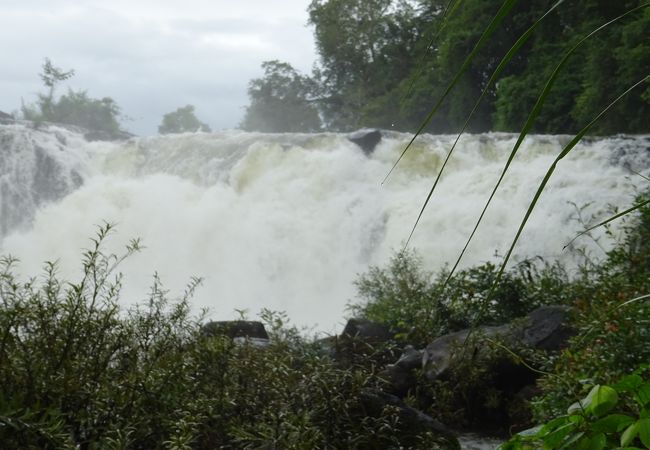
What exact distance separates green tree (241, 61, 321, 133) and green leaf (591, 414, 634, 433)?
137 ft

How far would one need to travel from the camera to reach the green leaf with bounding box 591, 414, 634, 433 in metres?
1.11

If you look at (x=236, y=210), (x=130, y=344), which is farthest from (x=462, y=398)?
(x=236, y=210)

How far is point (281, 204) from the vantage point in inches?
663

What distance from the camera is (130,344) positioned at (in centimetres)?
341

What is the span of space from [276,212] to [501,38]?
38.0 ft

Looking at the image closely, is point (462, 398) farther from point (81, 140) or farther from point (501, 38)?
point (501, 38)

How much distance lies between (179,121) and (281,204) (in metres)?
61.8

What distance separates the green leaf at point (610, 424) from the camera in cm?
111

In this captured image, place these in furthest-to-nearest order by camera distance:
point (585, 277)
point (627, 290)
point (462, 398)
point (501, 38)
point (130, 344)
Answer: point (501, 38) < point (585, 277) < point (462, 398) < point (627, 290) < point (130, 344)

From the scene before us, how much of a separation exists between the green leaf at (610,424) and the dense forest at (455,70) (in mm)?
630

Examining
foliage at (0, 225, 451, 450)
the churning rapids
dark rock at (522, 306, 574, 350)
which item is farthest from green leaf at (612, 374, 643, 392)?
the churning rapids

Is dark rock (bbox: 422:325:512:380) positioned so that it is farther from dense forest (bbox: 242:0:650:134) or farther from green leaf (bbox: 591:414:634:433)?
green leaf (bbox: 591:414:634:433)

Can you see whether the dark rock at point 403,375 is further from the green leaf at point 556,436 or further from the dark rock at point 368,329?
the green leaf at point 556,436

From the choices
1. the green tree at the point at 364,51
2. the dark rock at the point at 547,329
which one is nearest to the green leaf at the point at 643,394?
the dark rock at the point at 547,329
